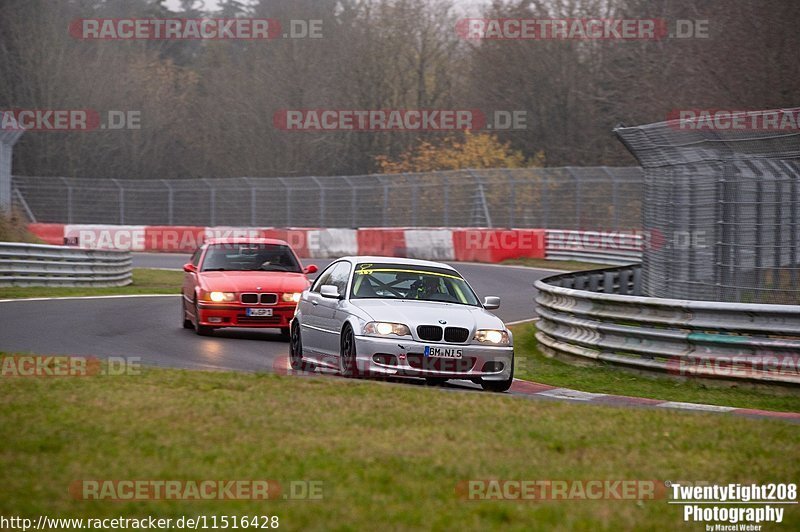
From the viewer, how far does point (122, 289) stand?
26594 millimetres

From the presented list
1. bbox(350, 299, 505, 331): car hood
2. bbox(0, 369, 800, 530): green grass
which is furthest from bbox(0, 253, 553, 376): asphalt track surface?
bbox(0, 369, 800, 530): green grass

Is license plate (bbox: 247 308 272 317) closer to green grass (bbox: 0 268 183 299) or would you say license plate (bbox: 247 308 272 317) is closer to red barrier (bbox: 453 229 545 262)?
green grass (bbox: 0 268 183 299)

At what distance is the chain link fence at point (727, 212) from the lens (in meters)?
14.0

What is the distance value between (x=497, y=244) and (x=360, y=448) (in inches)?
1170

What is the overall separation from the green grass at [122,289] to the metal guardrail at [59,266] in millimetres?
294

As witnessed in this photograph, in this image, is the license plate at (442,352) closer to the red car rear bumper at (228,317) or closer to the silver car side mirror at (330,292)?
the silver car side mirror at (330,292)

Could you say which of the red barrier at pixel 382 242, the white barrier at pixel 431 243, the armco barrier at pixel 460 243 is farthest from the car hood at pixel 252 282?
the white barrier at pixel 431 243

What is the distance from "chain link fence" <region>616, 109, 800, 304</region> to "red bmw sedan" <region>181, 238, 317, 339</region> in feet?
16.6

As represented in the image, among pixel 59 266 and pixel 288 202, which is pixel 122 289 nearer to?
pixel 59 266

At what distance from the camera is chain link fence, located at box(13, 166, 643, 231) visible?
3641 centimetres

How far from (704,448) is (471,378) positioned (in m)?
3.89

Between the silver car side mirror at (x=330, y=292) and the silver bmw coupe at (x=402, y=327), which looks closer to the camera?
the silver bmw coupe at (x=402, y=327)

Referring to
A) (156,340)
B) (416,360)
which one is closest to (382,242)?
(156,340)

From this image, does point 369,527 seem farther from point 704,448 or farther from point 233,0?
point 233,0
